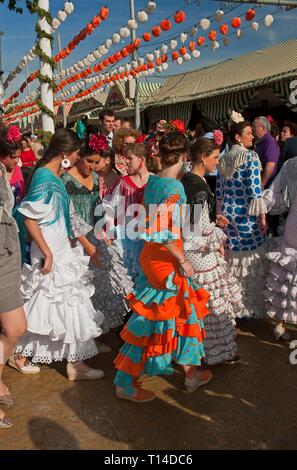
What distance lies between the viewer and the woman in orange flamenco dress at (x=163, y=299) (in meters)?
3.24

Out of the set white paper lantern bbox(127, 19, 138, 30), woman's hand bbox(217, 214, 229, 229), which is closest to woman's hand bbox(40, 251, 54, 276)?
woman's hand bbox(217, 214, 229, 229)

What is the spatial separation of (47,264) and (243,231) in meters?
2.12

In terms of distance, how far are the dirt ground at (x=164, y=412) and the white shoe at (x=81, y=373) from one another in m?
0.05

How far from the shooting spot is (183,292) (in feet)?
11.2

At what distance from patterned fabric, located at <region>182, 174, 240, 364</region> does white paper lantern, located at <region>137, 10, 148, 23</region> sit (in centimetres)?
511

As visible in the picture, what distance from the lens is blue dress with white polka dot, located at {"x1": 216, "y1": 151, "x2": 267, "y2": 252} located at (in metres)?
4.54

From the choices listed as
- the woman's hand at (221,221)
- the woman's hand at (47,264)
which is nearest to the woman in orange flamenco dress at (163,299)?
the woman's hand at (47,264)

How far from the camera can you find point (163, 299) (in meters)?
3.34

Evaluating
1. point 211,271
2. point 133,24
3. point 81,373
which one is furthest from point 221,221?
point 133,24

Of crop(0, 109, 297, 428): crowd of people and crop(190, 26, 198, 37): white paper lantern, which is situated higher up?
crop(190, 26, 198, 37): white paper lantern

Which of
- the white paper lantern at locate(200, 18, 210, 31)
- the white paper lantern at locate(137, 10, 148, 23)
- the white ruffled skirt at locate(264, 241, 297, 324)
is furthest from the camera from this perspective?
the white paper lantern at locate(200, 18, 210, 31)

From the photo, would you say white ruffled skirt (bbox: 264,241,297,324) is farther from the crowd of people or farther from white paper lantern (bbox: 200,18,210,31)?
A: white paper lantern (bbox: 200,18,210,31)
